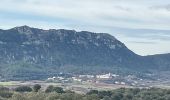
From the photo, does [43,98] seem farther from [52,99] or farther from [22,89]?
[22,89]

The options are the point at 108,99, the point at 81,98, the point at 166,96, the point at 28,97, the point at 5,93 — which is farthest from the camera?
the point at 166,96

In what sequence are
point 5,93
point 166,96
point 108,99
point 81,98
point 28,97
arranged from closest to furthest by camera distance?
point 28,97, point 81,98, point 5,93, point 108,99, point 166,96

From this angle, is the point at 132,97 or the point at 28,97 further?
the point at 132,97

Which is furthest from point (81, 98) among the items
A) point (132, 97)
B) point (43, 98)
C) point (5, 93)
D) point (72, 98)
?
point (132, 97)

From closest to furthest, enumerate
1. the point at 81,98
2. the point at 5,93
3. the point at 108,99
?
1. the point at 81,98
2. the point at 5,93
3. the point at 108,99

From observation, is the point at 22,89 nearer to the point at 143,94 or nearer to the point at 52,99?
the point at 143,94

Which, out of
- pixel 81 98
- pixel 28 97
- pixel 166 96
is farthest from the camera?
pixel 166 96

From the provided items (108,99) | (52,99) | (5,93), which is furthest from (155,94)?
(52,99)

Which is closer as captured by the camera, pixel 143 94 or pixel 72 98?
pixel 72 98
